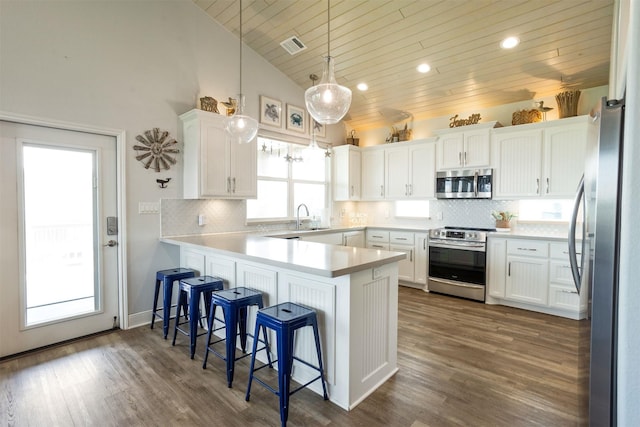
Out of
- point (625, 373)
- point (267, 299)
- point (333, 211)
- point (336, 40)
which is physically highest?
point (336, 40)

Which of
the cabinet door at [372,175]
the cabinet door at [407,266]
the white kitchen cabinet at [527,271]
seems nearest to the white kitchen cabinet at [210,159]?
the cabinet door at [372,175]

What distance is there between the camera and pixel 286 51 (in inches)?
176

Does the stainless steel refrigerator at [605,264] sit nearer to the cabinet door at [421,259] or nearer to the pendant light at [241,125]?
the pendant light at [241,125]

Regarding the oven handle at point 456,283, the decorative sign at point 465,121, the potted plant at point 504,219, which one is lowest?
the oven handle at point 456,283

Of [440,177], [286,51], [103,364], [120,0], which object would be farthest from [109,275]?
[440,177]

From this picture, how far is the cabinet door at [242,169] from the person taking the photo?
157 inches

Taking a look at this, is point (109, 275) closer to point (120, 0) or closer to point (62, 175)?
point (62, 175)

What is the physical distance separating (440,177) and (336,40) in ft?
8.01

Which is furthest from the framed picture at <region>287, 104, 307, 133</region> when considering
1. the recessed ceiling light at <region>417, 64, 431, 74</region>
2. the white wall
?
the recessed ceiling light at <region>417, 64, 431, 74</region>

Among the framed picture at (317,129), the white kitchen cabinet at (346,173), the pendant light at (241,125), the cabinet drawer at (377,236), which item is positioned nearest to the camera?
the pendant light at (241,125)

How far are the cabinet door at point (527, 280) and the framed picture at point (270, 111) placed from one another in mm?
3685

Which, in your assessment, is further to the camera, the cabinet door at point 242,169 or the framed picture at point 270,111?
the framed picture at point 270,111

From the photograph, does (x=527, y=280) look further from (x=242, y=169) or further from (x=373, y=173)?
(x=242, y=169)

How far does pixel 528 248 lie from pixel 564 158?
1.15 m
